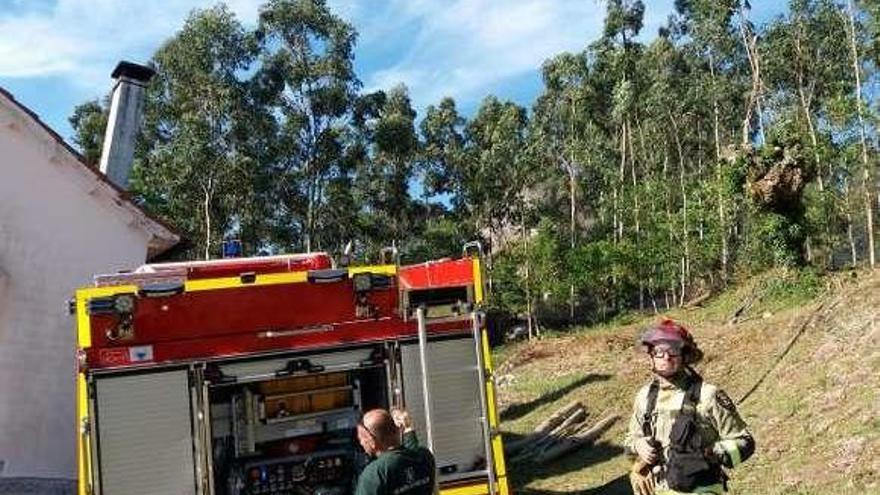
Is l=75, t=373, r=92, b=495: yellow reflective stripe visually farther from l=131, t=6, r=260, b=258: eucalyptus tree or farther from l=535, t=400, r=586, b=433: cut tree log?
l=131, t=6, r=260, b=258: eucalyptus tree

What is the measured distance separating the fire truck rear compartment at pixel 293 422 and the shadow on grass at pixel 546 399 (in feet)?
37.7

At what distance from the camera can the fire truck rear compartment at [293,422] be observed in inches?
248

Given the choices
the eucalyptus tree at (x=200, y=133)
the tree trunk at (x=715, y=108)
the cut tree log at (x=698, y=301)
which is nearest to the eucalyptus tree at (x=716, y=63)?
the tree trunk at (x=715, y=108)

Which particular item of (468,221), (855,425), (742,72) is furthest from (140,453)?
(742,72)

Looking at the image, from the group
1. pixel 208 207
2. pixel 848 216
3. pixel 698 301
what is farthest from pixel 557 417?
pixel 848 216

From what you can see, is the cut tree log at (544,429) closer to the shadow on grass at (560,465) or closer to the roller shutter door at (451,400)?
the shadow on grass at (560,465)

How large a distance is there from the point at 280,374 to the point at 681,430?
2997mm

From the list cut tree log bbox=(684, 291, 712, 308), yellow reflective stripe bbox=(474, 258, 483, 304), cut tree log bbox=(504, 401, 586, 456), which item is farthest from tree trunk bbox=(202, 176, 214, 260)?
yellow reflective stripe bbox=(474, 258, 483, 304)

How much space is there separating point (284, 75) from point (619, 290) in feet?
52.2

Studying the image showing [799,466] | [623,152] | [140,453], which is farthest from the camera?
[623,152]

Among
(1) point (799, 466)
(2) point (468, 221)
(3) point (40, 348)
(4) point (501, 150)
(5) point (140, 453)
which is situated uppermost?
(4) point (501, 150)

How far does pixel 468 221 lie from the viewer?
45281 millimetres

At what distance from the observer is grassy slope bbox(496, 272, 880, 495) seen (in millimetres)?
8984

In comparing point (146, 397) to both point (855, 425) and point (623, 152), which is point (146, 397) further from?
point (623, 152)
